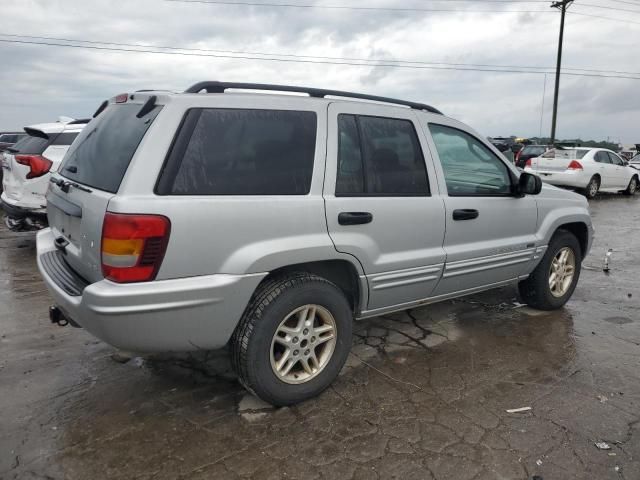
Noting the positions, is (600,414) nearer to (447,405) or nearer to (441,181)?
(447,405)

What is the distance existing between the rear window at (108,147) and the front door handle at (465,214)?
2153 millimetres

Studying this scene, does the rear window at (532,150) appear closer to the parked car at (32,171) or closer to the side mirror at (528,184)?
the side mirror at (528,184)

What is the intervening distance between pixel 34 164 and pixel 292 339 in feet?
18.0

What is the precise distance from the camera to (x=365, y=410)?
3014mm

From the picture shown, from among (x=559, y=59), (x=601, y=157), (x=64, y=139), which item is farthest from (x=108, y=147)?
(x=559, y=59)

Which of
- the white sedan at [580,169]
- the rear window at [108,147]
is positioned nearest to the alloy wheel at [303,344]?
the rear window at [108,147]

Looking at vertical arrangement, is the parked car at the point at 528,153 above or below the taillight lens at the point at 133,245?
above

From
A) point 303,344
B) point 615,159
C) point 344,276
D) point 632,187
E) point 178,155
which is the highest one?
point 178,155

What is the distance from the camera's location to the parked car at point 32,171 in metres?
6.74

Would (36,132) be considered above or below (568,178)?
above

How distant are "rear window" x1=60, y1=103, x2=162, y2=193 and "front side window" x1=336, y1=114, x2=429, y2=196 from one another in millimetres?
1157

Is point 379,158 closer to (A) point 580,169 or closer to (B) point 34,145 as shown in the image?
(B) point 34,145

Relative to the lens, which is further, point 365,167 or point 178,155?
Result: point 365,167

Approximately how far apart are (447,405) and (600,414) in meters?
0.89
